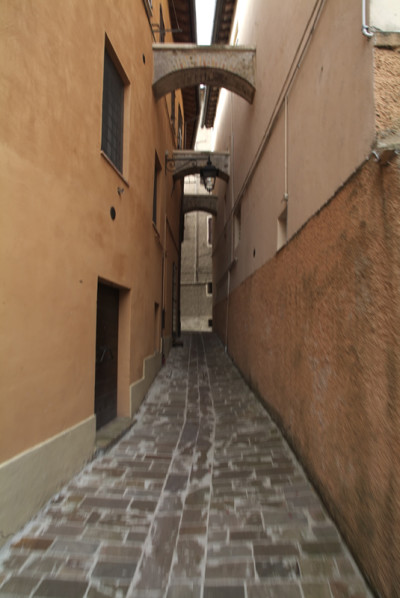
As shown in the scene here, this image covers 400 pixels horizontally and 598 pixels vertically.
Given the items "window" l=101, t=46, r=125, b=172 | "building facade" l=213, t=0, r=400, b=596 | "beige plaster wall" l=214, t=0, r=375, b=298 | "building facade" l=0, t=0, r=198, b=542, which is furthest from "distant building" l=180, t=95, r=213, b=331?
"building facade" l=213, t=0, r=400, b=596

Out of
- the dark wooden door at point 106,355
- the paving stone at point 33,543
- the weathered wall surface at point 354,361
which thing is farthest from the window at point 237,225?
the paving stone at point 33,543

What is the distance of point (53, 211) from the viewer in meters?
3.14

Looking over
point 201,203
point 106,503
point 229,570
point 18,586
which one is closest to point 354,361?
point 229,570

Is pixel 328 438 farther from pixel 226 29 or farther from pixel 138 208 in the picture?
pixel 226 29

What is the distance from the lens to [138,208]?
19.6 feet

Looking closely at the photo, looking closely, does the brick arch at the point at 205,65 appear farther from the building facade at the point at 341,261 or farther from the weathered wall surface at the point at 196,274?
the weathered wall surface at the point at 196,274

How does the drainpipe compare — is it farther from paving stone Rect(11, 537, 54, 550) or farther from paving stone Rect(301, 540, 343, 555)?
paving stone Rect(11, 537, 54, 550)

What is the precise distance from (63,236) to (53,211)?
256 millimetres

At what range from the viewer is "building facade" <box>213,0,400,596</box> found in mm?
2053

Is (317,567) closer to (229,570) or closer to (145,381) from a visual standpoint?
(229,570)

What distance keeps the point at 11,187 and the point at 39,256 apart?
57 centimetres

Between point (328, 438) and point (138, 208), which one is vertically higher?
point (138, 208)

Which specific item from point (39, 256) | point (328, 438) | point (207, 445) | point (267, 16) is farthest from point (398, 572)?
point (267, 16)

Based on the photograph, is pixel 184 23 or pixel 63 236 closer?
pixel 63 236
